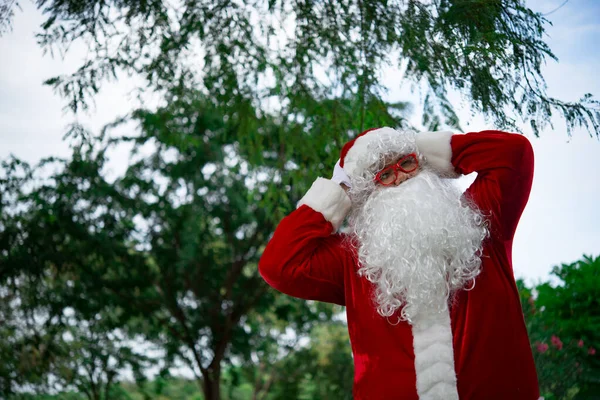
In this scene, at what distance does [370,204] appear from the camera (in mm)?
2035

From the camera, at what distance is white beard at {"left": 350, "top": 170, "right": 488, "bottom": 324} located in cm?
182

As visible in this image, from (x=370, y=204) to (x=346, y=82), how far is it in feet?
4.74

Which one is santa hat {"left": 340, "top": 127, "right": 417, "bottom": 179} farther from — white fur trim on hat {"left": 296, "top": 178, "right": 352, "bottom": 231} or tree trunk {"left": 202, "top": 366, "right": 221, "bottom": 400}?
tree trunk {"left": 202, "top": 366, "right": 221, "bottom": 400}

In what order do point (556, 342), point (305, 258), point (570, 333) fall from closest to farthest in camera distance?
point (305, 258) < point (570, 333) < point (556, 342)

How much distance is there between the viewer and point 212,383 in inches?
363

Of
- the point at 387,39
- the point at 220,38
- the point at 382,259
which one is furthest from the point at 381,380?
the point at 220,38

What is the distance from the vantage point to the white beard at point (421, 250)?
5.98 ft

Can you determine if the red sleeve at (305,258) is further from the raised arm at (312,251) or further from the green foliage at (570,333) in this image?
the green foliage at (570,333)

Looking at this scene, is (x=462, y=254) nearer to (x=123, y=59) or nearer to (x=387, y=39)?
(x=387, y=39)

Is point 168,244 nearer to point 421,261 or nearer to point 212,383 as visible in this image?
point 212,383

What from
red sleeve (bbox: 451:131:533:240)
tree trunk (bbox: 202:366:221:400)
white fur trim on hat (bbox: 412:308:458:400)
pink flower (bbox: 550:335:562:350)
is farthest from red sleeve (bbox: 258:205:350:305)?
tree trunk (bbox: 202:366:221:400)

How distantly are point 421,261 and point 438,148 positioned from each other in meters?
0.40

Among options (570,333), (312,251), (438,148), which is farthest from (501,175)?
(570,333)

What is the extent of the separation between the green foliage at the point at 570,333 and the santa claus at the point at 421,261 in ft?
6.74
